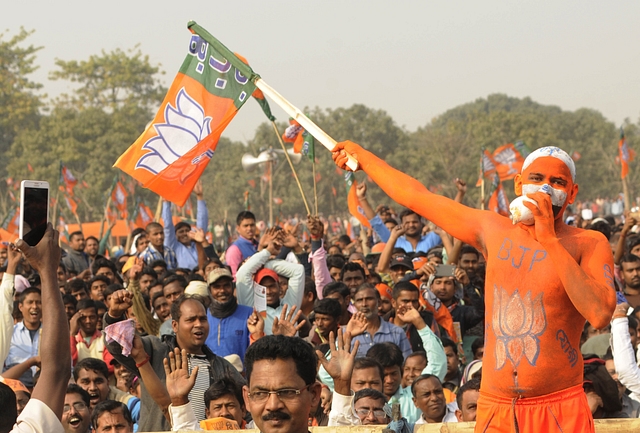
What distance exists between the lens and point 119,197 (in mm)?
18938

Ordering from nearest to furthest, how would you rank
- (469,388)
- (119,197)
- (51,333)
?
(51,333), (469,388), (119,197)

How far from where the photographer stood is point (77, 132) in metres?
46.9

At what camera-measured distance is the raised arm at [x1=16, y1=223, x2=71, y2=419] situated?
9.80 feet

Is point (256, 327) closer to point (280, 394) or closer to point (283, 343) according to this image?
point (283, 343)

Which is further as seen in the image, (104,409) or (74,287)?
(74,287)

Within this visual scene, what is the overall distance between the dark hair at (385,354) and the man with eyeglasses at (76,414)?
209 centimetres

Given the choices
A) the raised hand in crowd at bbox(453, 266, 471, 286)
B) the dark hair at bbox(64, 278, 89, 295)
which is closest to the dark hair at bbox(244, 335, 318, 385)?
the raised hand in crowd at bbox(453, 266, 471, 286)

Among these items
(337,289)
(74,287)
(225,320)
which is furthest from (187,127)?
(74,287)

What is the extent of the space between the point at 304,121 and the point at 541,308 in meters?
1.80

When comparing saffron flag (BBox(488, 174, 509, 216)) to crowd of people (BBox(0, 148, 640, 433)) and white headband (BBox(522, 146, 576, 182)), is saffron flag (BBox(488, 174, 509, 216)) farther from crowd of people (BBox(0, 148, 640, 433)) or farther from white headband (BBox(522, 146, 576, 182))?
white headband (BBox(522, 146, 576, 182))

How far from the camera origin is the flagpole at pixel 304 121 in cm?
451

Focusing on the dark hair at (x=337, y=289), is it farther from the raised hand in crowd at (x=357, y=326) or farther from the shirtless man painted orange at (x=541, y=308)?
the shirtless man painted orange at (x=541, y=308)

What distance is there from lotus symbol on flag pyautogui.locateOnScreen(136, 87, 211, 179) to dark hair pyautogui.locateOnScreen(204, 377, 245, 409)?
1775 millimetres

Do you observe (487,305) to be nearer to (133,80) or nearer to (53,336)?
(53,336)
